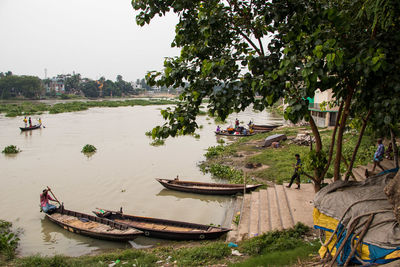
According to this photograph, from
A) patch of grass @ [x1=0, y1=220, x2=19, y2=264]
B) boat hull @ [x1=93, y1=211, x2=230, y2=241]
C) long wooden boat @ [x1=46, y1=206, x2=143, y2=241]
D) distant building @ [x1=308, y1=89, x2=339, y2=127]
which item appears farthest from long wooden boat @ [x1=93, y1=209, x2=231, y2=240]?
distant building @ [x1=308, y1=89, x2=339, y2=127]

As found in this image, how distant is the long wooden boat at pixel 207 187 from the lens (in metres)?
12.3

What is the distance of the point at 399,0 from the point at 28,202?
46.7 feet

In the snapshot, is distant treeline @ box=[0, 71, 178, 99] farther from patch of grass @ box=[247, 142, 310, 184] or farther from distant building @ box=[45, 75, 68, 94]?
patch of grass @ box=[247, 142, 310, 184]

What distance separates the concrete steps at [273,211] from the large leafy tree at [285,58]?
111 inches

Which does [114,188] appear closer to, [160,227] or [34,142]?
[160,227]

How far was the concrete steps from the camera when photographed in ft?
26.0

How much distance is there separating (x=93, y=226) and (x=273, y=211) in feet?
19.2

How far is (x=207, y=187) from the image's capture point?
13094 millimetres

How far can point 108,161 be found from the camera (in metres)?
19.4

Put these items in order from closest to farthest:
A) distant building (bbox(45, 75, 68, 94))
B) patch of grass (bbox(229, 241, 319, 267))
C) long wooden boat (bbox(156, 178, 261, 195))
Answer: patch of grass (bbox(229, 241, 319, 267)) → long wooden boat (bbox(156, 178, 261, 195)) → distant building (bbox(45, 75, 68, 94))

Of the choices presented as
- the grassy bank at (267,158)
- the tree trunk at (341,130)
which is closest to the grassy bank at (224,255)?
the tree trunk at (341,130)

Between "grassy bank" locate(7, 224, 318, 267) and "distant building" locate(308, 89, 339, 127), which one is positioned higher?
"distant building" locate(308, 89, 339, 127)

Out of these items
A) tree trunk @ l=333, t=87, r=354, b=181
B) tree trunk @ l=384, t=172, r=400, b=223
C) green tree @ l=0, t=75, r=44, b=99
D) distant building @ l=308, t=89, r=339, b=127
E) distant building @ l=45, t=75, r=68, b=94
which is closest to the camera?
tree trunk @ l=384, t=172, r=400, b=223

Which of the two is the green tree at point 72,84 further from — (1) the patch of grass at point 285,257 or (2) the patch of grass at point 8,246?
(1) the patch of grass at point 285,257
